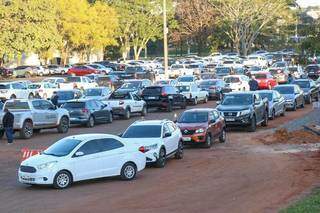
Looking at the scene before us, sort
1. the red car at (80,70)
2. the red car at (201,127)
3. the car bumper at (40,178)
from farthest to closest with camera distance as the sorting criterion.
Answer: the red car at (80,70)
the red car at (201,127)
the car bumper at (40,178)

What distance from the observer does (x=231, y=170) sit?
67.1 feet

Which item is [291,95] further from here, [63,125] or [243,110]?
[63,125]

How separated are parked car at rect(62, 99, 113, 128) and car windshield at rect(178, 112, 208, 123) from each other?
8422mm

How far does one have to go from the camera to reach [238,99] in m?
31.8

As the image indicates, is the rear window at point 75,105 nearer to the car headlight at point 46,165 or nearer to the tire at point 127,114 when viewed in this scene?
the tire at point 127,114

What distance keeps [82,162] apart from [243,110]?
1363 cm

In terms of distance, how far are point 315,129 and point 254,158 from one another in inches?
298

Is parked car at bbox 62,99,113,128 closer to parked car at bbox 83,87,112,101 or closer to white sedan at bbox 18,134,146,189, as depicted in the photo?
parked car at bbox 83,87,112,101

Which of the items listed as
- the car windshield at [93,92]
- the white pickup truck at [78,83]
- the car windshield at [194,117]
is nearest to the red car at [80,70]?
the white pickup truck at [78,83]

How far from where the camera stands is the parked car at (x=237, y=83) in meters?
49.7

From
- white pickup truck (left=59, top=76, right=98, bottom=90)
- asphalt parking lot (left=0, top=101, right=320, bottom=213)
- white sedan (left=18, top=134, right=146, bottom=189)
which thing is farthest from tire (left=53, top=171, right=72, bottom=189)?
white pickup truck (left=59, top=76, right=98, bottom=90)

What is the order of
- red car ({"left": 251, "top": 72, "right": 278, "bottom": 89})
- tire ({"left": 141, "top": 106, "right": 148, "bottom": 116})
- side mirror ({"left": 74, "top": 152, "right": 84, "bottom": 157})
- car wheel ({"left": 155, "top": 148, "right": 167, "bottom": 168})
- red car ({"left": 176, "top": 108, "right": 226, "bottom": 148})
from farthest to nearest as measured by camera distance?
red car ({"left": 251, "top": 72, "right": 278, "bottom": 89}) → tire ({"left": 141, "top": 106, "right": 148, "bottom": 116}) → red car ({"left": 176, "top": 108, "right": 226, "bottom": 148}) → car wheel ({"left": 155, "top": 148, "right": 167, "bottom": 168}) → side mirror ({"left": 74, "top": 152, "right": 84, "bottom": 157})

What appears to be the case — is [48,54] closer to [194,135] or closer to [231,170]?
[194,135]

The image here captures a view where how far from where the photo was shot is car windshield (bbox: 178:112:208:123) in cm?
2647
